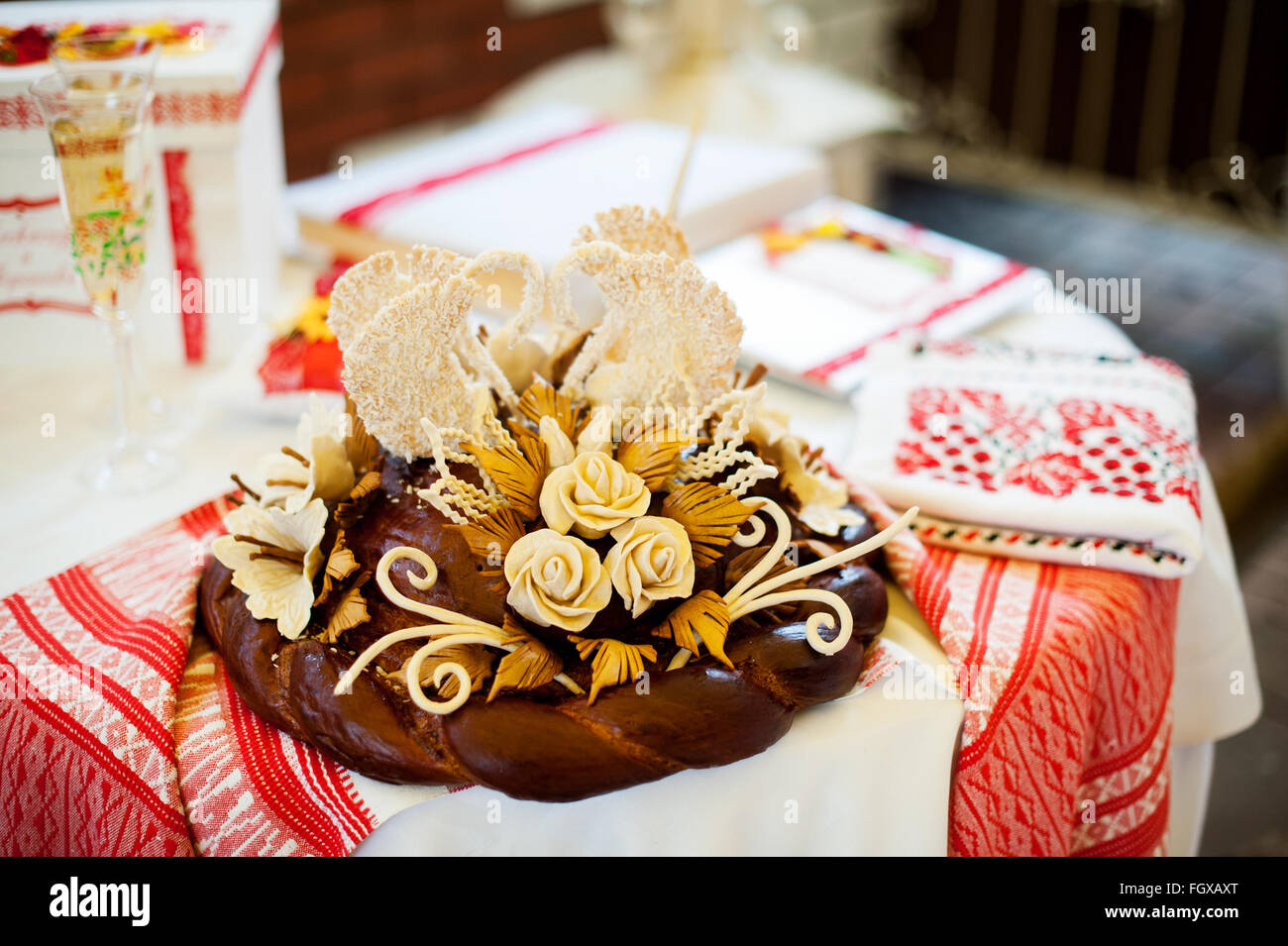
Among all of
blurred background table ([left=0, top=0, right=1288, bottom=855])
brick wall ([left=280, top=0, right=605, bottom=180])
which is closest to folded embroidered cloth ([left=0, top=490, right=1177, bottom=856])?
blurred background table ([left=0, top=0, right=1288, bottom=855])

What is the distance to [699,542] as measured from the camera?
34.6 inches

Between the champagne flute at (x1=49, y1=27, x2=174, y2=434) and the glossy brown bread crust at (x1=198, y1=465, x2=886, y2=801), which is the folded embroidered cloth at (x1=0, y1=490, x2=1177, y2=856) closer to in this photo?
the glossy brown bread crust at (x1=198, y1=465, x2=886, y2=801)

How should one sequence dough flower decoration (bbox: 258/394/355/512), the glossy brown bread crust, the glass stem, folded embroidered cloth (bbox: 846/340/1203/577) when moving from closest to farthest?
1. the glossy brown bread crust
2. dough flower decoration (bbox: 258/394/355/512)
3. folded embroidered cloth (bbox: 846/340/1203/577)
4. the glass stem

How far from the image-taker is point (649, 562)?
0.83 meters

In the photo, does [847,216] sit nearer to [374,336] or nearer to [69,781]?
[374,336]

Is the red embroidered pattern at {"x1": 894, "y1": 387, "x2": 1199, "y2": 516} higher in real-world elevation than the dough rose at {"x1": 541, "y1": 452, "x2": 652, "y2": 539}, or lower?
lower

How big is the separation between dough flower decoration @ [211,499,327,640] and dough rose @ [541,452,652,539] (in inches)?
7.0

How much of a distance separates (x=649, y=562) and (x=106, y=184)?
26.3 inches

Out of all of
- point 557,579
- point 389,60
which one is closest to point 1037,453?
point 557,579

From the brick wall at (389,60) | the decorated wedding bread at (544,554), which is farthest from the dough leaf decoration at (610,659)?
the brick wall at (389,60)

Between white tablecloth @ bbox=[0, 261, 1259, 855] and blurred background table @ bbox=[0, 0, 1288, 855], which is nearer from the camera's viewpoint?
white tablecloth @ bbox=[0, 261, 1259, 855]

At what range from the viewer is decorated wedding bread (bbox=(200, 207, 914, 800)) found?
2.71 feet

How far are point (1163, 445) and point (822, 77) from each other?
2.08 m

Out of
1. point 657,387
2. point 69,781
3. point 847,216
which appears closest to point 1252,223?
point 847,216
